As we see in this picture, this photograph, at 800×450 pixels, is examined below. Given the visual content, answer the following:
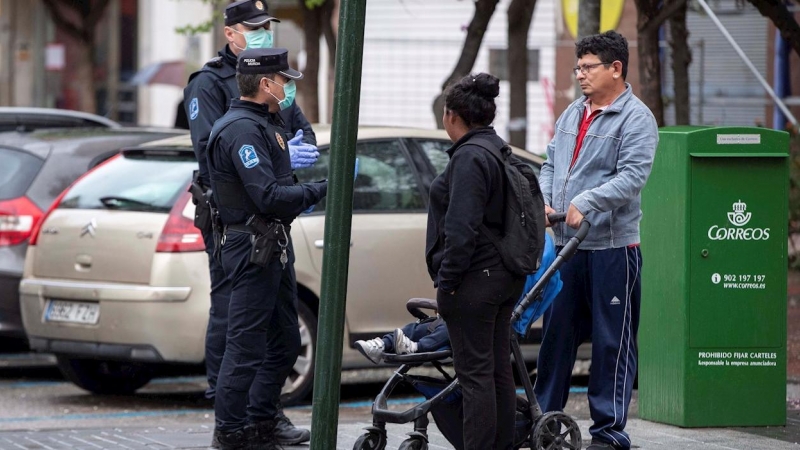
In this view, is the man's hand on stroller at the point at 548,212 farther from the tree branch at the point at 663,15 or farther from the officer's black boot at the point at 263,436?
the tree branch at the point at 663,15

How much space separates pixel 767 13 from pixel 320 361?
6.77 meters

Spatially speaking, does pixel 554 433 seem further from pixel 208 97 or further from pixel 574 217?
pixel 208 97

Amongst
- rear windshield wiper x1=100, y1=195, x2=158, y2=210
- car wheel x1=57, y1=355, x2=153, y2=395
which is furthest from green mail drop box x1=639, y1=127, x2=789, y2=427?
car wheel x1=57, y1=355, x2=153, y2=395

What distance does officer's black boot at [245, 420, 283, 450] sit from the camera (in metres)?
6.48

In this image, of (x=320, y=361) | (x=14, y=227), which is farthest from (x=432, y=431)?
(x=14, y=227)

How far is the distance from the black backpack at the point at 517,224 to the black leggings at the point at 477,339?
0.24 feet

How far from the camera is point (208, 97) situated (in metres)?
6.66

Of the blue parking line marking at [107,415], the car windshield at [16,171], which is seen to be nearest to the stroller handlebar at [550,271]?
the blue parking line marking at [107,415]

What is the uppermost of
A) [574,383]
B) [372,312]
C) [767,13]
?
[767,13]

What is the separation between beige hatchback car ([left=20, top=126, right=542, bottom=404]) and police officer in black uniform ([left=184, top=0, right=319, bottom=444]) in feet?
Result: 4.76

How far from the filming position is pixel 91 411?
8562mm

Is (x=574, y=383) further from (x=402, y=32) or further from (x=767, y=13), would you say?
(x=402, y=32)

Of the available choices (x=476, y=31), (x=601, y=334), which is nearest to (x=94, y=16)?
(x=476, y=31)

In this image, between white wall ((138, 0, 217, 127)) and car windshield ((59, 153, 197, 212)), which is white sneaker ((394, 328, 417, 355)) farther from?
white wall ((138, 0, 217, 127))
